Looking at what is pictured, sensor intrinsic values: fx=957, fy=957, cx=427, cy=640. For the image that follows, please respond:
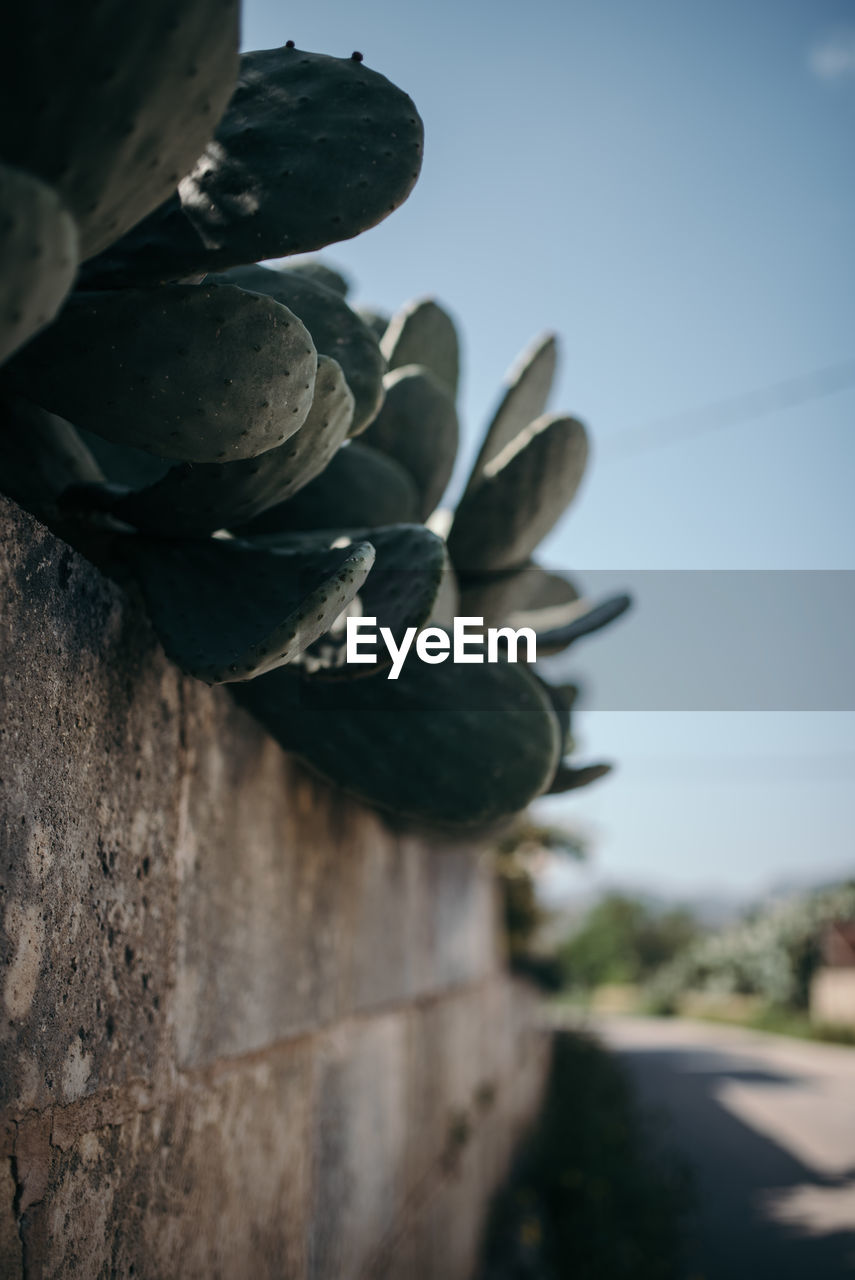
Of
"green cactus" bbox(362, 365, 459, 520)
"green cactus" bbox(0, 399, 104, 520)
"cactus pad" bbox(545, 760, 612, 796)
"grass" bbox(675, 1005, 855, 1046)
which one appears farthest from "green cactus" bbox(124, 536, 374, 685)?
"grass" bbox(675, 1005, 855, 1046)

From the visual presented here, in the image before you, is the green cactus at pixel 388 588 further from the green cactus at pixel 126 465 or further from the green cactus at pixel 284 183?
the green cactus at pixel 284 183

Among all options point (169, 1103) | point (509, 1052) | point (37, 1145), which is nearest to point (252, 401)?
point (37, 1145)

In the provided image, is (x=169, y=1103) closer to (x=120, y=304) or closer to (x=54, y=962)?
A: (x=54, y=962)

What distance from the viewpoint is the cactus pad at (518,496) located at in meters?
1.66

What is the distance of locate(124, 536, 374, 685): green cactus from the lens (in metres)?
0.91

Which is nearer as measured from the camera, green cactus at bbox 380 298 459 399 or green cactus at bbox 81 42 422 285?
green cactus at bbox 81 42 422 285

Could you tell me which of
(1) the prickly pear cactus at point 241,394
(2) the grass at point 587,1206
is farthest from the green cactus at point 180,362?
(2) the grass at point 587,1206

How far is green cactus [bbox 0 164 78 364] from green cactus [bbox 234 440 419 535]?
0.85 metres

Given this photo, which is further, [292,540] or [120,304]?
[292,540]

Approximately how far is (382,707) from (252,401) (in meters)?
0.62

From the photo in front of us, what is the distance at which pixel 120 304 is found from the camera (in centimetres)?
90

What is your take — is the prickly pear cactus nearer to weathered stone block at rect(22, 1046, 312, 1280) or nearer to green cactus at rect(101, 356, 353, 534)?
green cactus at rect(101, 356, 353, 534)

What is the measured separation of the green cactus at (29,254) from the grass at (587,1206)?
177 inches

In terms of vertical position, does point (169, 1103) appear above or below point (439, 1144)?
above
